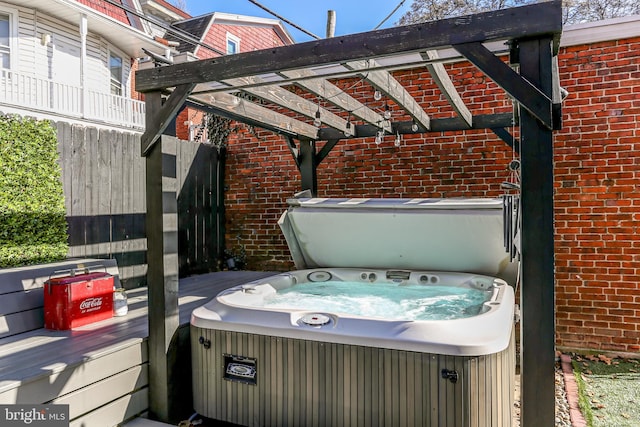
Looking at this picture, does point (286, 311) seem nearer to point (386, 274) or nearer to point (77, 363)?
point (77, 363)

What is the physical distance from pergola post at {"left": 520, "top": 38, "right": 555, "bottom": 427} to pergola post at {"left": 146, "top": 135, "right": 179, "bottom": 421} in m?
2.08

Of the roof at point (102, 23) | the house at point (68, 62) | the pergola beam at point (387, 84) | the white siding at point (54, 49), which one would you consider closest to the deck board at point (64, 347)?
the pergola beam at point (387, 84)

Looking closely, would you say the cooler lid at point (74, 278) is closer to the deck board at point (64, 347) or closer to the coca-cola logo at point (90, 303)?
the coca-cola logo at point (90, 303)

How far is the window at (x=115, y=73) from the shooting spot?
10.5 meters

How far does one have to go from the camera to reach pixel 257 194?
5.79 metres

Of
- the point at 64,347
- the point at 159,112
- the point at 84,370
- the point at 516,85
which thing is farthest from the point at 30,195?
the point at 516,85

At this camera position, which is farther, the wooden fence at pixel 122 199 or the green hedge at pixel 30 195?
the wooden fence at pixel 122 199

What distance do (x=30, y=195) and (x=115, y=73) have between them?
27.3 ft

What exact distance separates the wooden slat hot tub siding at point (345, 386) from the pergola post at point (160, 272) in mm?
191

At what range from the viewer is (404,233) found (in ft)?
13.2

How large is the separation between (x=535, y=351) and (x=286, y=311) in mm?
1353

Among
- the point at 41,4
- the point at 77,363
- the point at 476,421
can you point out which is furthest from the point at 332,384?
the point at 41,4

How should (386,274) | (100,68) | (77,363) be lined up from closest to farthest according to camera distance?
(77,363)
(386,274)
(100,68)

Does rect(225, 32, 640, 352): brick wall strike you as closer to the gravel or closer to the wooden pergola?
the gravel
